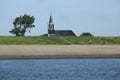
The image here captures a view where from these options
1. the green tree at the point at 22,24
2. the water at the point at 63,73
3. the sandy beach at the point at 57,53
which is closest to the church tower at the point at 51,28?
the green tree at the point at 22,24

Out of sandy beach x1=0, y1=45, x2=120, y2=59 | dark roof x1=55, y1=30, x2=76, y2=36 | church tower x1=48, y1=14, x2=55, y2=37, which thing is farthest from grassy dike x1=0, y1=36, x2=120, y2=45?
dark roof x1=55, y1=30, x2=76, y2=36

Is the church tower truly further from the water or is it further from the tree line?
the water

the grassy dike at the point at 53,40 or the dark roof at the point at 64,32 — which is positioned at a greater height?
the dark roof at the point at 64,32

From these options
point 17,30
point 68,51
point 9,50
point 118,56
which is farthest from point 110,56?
point 17,30

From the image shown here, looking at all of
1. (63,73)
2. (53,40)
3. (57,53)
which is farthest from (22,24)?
(63,73)

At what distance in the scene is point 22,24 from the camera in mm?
144125

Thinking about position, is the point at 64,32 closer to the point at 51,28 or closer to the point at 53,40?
the point at 51,28

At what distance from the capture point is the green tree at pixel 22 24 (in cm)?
14112

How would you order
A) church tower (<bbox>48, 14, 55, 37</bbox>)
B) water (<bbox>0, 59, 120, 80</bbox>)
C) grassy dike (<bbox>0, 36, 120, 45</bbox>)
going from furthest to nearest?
church tower (<bbox>48, 14, 55, 37</bbox>) → grassy dike (<bbox>0, 36, 120, 45</bbox>) → water (<bbox>0, 59, 120, 80</bbox>)

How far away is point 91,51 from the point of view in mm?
88500

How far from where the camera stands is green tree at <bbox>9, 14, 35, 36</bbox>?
141m

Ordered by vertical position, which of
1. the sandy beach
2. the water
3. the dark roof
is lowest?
the water

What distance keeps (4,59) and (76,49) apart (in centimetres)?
→ 1580

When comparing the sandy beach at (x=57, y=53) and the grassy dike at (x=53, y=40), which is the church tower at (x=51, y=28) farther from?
the sandy beach at (x=57, y=53)
